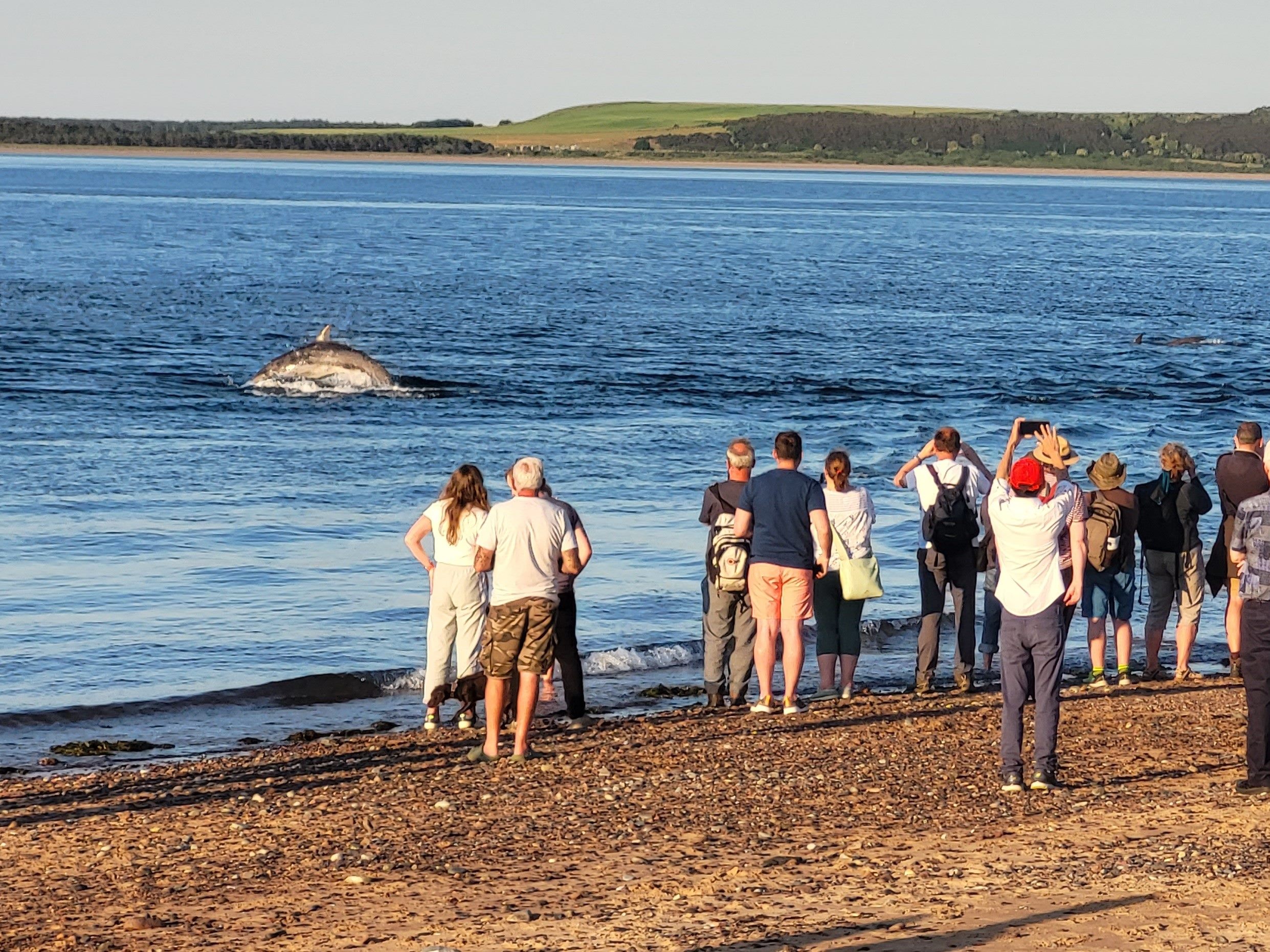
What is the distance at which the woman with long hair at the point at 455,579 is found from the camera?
34.1ft

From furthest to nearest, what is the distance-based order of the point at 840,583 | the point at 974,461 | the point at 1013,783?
1. the point at 840,583
2. the point at 974,461
3. the point at 1013,783

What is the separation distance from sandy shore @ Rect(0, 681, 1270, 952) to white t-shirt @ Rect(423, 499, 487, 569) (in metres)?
1.15

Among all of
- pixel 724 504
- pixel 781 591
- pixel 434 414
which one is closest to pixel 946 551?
pixel 781 591

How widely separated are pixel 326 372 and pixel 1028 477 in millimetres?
26472

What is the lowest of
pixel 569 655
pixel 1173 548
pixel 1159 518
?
pixel 569 655

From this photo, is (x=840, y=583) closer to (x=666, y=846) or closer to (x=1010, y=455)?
(x=1010, y=455)

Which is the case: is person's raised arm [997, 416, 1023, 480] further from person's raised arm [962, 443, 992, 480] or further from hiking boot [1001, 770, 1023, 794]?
hiking boot [1001, 770, 1023, 794]

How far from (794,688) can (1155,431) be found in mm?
21285

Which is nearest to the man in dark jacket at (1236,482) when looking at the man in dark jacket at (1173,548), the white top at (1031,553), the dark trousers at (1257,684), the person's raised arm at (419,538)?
the man in dark jacket at (1173,548)

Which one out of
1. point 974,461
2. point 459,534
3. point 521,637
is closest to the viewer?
point 521,637

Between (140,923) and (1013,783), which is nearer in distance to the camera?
(140,923)

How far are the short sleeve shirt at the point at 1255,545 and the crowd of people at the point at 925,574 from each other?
1 cm

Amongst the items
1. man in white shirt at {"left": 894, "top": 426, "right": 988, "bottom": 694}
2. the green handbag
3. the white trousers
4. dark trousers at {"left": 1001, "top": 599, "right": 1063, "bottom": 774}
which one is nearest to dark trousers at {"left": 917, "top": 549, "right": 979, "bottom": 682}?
man in white shirt at {"left": 894, "top": 426, "right": 988, "bottom": 694}

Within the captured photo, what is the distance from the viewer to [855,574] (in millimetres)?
11711
